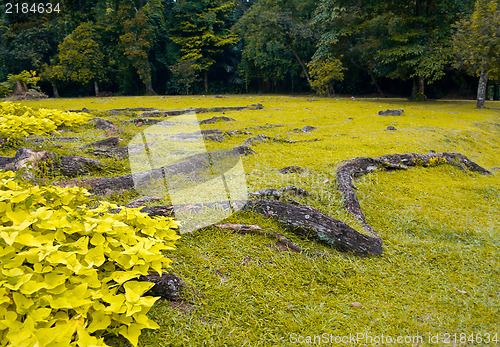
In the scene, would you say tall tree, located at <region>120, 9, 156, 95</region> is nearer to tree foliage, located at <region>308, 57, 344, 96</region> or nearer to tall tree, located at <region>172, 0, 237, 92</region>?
tall tree, located at <region>172, 0, 237, 92</region>

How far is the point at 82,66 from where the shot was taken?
3122 cm

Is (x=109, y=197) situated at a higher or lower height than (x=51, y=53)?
lower

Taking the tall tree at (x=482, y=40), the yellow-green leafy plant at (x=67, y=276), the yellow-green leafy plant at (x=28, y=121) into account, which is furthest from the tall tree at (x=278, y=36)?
the yellow-green leafy plant at (x=67, y=276)

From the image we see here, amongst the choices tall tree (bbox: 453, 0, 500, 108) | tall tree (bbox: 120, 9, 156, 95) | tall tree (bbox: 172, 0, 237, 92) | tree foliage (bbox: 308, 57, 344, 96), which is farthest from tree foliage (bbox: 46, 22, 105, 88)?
tall tree (bbox: 453, 0, 500, 108)

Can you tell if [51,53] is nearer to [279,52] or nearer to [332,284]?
[279,52]

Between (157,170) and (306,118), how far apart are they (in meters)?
11.7

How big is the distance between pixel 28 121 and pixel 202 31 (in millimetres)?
36035

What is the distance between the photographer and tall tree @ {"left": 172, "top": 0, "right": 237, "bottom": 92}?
38375 mm

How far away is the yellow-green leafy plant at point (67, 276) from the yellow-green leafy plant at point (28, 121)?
6.13m

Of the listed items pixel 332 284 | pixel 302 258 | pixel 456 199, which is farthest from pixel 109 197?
pixel 456 199

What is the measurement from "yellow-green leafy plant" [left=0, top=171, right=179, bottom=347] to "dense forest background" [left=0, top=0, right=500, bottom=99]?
69.0 feet

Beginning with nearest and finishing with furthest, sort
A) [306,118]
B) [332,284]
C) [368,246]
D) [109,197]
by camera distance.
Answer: [332,284]
[368,246]
[109,197]
[306,118]

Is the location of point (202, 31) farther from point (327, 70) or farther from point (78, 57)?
point (327, 70)

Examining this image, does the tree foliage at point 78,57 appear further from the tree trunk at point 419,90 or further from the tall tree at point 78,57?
the tree trunk at point 419,90
